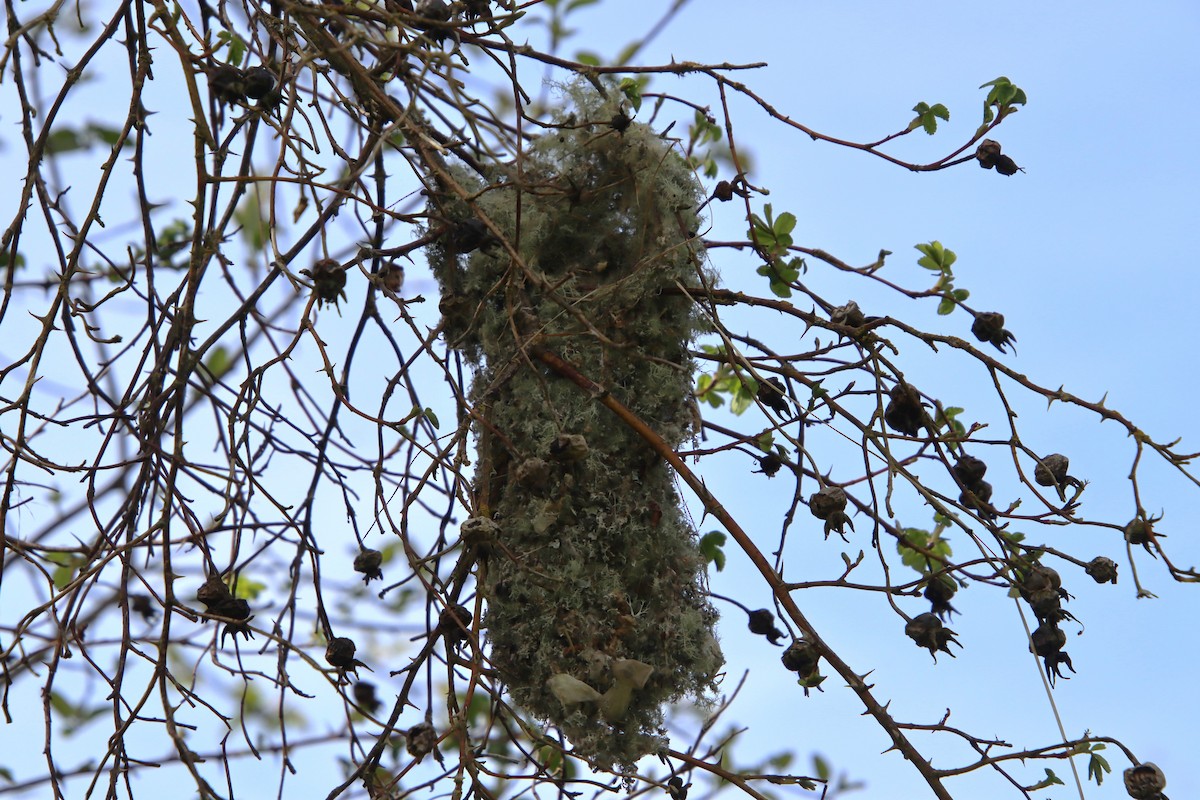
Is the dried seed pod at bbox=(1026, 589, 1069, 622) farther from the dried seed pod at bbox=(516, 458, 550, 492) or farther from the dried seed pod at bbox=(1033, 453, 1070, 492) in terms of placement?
the dried seed pod at bbox=(516, 458, 550, 492)

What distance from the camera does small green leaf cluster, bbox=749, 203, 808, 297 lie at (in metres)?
1.81

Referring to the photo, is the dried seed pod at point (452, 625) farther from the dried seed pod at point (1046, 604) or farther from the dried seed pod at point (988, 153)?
the dried seed pod at point (988, 153)

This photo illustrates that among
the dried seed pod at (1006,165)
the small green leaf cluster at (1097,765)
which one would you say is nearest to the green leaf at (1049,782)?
the small green leaf cluster at (1097,765)

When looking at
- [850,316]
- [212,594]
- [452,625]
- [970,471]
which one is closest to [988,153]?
[850,316]

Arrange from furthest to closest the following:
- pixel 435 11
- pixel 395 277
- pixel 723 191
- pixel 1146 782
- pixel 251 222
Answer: pixel 251 222, pixel 395 277, pixel 723 191, pixel 435 11, pixel 1146 782

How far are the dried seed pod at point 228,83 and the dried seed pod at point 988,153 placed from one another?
1001 mm

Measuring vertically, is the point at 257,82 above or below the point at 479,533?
above

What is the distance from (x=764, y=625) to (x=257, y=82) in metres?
1.03

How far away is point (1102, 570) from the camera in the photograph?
1486 mm

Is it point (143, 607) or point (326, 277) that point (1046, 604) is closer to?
point (326, 277)

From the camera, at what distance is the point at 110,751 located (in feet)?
4.82

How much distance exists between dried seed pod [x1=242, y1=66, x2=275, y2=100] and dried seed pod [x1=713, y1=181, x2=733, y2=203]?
635 mm

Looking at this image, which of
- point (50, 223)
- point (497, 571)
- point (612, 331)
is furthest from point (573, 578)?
point (50, 223)

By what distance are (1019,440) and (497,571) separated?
2.34ft
